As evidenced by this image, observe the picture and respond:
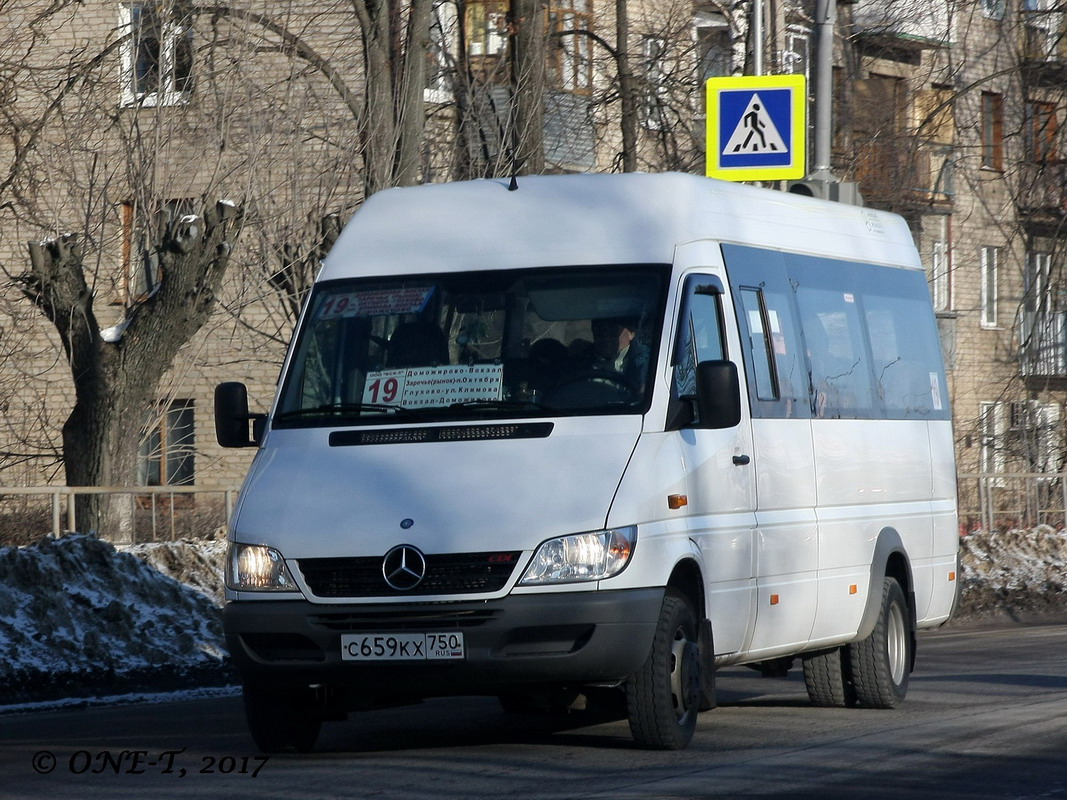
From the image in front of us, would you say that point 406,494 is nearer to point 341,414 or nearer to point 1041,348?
point 341,414

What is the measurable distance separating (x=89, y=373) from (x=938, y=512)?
903 centimetres

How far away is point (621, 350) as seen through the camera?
885 cm

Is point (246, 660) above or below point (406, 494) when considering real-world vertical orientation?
below

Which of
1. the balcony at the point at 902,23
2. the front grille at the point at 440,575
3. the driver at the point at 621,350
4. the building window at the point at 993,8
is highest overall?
the building window at the point at 993,8

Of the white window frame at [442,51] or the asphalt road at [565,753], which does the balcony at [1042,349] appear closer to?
the white window frame at [442,51]

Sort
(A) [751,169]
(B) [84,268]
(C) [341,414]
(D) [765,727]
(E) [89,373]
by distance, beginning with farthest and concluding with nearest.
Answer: (B) [84,268] → (E) [89,373] → (A) [751,169] → (D) [765,727] → (C) [341,414]

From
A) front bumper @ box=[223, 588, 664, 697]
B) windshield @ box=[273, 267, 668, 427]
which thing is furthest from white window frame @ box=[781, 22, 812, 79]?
front bumper @ box=[223, 588, 664, 697]

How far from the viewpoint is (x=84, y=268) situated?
63.8ft

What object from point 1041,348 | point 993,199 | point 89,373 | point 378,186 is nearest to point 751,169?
point 378,186

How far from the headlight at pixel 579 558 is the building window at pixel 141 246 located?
10721 mm

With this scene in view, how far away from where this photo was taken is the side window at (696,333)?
8.91 meters

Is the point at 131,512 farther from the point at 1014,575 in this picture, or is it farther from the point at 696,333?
the point at 1014,575

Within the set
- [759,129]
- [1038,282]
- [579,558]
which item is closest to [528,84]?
[759,129]

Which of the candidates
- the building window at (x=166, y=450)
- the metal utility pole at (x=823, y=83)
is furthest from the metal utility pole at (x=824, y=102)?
the building window at (x=166, y=450)
